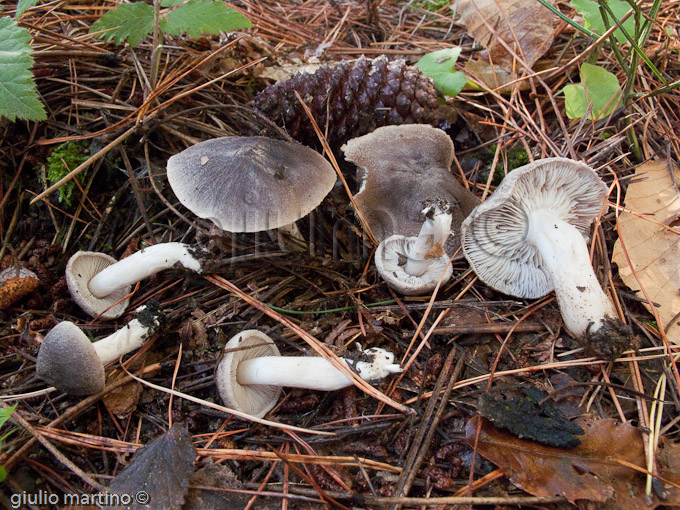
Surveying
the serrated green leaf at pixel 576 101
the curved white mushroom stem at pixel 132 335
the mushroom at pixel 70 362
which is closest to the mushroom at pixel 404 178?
the serrated green leaf at pixel 576 101

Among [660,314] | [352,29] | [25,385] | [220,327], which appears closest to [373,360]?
[220,327]

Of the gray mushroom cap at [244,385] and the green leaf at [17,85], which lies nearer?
the gray mushroom cap at [244,385]

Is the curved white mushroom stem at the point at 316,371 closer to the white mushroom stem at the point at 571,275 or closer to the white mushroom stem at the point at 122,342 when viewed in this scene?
the white mushroom stem at the point at 122,342

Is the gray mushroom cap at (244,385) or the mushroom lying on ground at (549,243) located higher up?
the mushroom lying on ground at (549,243)

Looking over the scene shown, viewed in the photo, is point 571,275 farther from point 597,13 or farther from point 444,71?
point 597,13

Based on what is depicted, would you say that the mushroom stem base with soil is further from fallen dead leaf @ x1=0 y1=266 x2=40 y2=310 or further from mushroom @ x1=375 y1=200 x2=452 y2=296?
fallen dead leaf @ x1=0 y1=266 x2=40 y2=310

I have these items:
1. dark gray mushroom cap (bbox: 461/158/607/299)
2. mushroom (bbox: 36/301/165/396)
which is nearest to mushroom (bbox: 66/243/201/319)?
mushroom (bbox: 36/301/165/396)

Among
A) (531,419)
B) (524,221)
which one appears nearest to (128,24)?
(524,221)

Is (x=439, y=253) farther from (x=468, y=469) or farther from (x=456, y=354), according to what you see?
(x=468, y=469)
